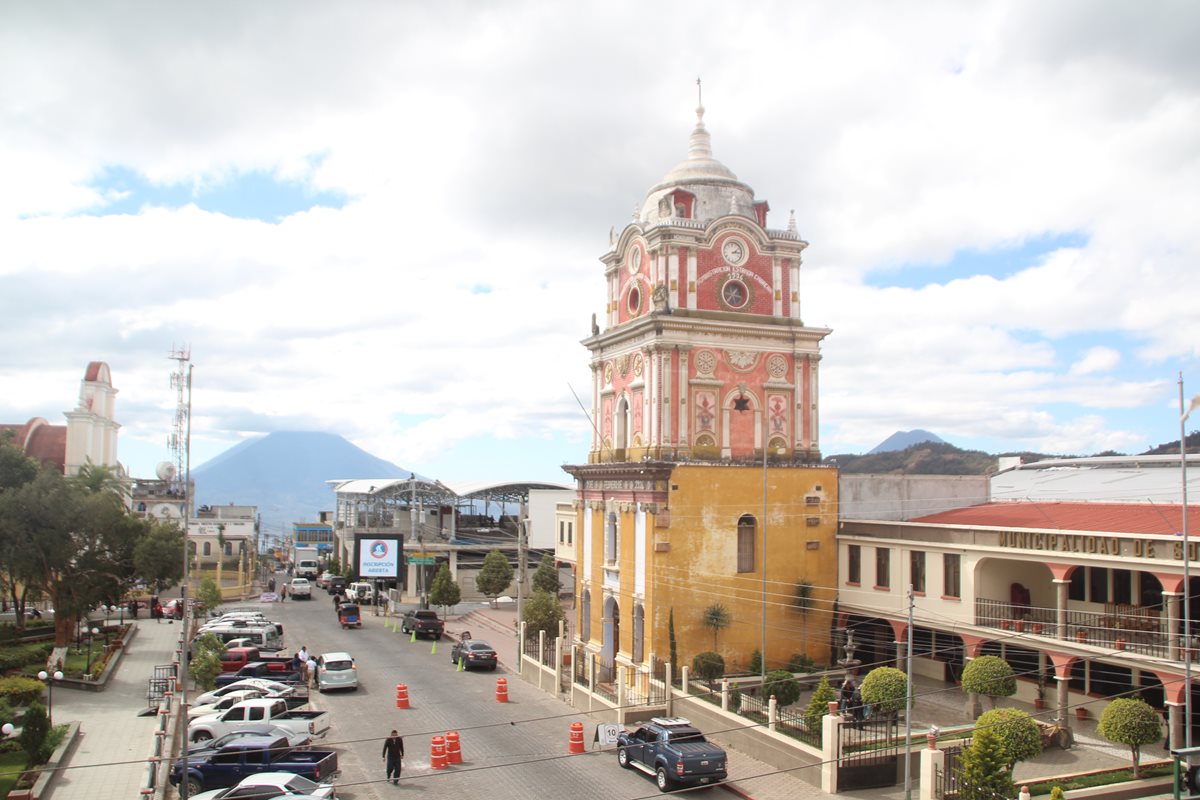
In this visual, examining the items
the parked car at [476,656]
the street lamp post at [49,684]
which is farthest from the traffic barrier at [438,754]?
the parked car at [476,656]

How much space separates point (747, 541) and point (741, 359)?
772 cm

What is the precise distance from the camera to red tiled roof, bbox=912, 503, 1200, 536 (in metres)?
28.6

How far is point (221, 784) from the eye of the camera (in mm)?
24781

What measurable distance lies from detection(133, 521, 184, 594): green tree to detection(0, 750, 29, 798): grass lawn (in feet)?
64.7

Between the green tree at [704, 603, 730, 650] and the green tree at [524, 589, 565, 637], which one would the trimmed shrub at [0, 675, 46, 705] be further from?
the green tree at [704, 603, 730, 650]

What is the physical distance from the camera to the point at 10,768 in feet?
82.4

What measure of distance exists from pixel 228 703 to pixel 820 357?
26.9m

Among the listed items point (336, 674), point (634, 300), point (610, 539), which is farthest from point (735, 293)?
point (336, 674)

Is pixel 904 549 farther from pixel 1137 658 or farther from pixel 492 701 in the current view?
pixel 492 701

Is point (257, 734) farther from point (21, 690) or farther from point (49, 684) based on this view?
point (21, 690)

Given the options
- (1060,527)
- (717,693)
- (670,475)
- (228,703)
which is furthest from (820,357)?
(228,703)

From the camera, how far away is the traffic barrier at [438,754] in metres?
27.2

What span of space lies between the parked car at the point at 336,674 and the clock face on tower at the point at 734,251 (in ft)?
74.8

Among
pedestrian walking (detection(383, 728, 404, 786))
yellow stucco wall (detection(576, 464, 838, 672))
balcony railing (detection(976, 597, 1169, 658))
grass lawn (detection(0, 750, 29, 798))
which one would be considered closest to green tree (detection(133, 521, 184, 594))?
grass lawn (detection(0, 750, 29, 798))
